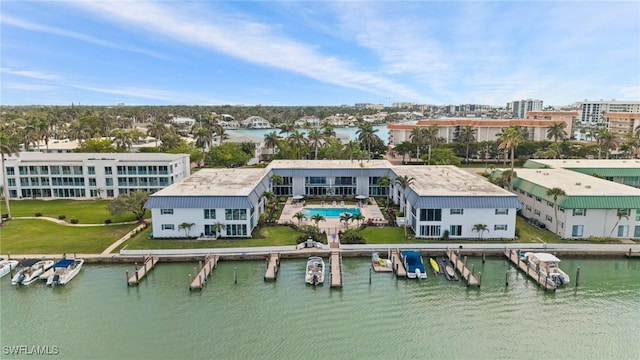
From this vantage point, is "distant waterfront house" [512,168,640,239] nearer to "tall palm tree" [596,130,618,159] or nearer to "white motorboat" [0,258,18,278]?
"tall palm tree" [596,130,618,159]

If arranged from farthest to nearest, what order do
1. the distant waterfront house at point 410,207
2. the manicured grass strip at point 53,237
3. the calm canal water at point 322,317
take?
the distant waterfront house at point 410,207 < the manicured grass strip at point 53,237 < the calm canal water at point 322,317

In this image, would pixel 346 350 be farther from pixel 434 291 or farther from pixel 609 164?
pixel 609 164

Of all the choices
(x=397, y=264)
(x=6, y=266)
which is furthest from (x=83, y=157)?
(x=397, y=264)

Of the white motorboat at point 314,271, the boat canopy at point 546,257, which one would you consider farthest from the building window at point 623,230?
the white motorboat at point 314,271

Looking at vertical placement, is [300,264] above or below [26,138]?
below

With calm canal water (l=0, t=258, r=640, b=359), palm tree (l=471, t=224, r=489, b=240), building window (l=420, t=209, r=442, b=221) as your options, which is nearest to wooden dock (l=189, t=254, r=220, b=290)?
calm canal water (l=0, t=258, r=640, b=359)

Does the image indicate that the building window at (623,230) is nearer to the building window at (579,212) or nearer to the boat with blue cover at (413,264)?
the building window at (579,212)

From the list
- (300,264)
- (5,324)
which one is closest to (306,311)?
(300,264)
